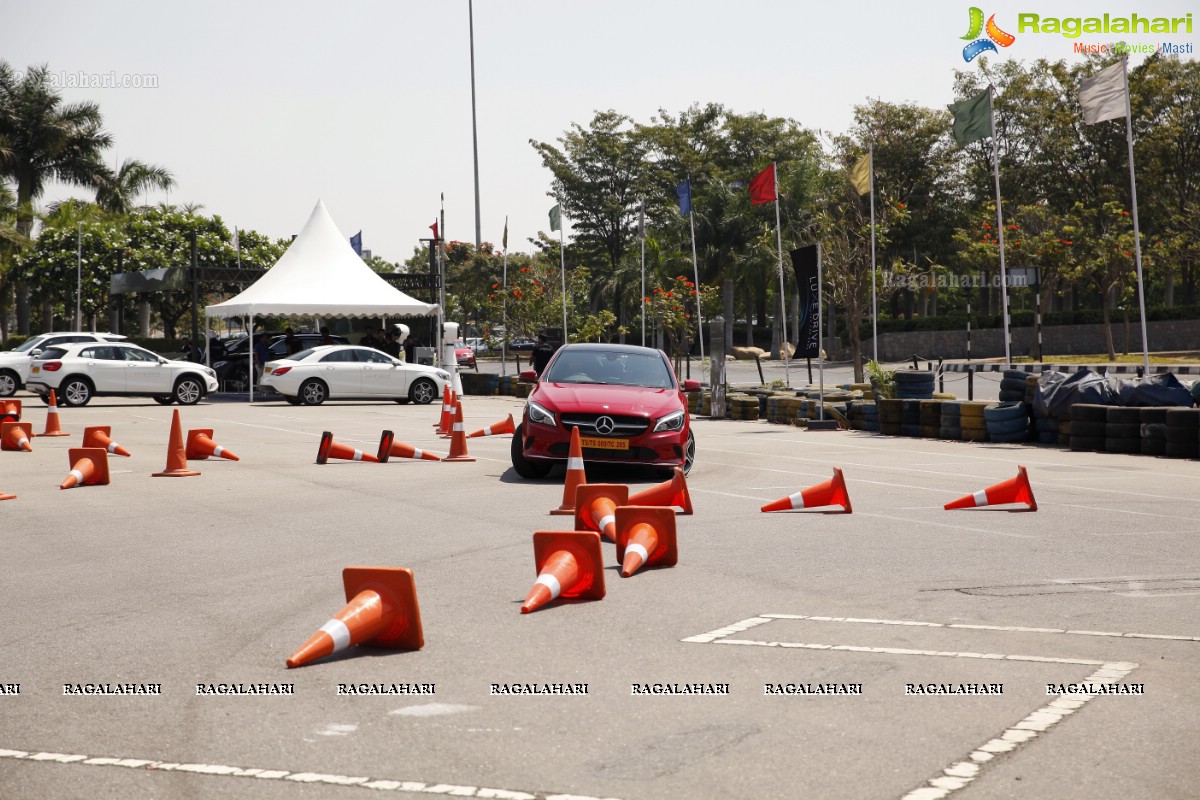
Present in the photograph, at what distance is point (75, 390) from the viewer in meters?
28.5

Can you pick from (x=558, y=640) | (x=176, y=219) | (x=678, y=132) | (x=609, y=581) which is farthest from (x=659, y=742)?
(x=678, y=132)

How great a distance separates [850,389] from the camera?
28.7 metres

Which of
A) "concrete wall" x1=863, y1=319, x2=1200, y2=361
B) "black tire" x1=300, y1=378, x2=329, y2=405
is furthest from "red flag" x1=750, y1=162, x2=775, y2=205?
"concrete wall" x1=863, y1=319, x2=1200, y2=361

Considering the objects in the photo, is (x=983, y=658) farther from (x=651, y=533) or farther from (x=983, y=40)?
(x=983, y=40)

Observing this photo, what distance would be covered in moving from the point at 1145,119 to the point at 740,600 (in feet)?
177

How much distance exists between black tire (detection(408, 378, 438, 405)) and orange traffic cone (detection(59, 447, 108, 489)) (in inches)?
711

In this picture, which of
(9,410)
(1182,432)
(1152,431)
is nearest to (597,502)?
(1182,432)

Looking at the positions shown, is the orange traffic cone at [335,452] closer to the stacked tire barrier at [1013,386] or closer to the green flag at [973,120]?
the stacked tire barrier at [1013,386]

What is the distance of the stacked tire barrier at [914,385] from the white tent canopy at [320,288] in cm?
1555

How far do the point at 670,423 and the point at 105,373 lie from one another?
19.2 meters

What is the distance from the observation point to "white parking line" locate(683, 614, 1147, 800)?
154 inches

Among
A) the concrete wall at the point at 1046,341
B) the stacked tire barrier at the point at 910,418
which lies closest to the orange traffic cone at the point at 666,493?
the stacked tire barrier at the point at 910,418

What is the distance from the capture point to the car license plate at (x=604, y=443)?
1320 centimetres

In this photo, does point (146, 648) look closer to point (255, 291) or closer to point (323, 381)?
point (323, 381)
